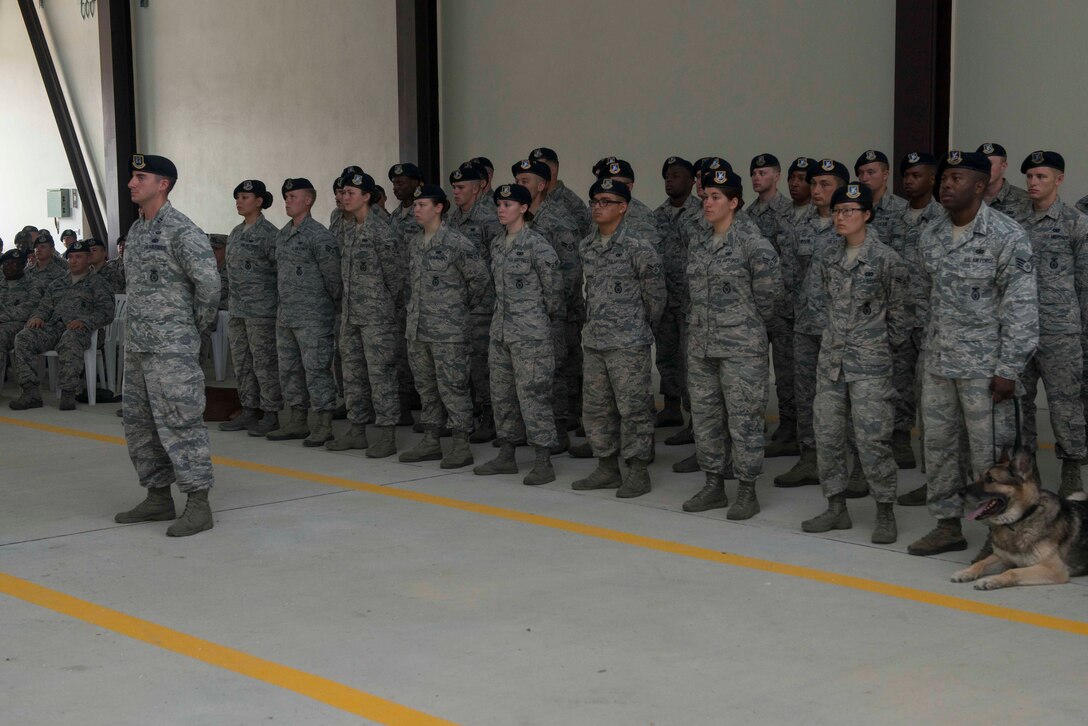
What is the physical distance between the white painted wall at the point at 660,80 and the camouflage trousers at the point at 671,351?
8.47 ft

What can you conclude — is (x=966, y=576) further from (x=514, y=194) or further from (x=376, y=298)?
(x=376, y=298)

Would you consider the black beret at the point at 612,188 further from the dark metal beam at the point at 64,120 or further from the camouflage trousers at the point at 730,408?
the dark metal beam at the point at 64,120

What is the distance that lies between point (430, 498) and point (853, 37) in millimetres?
5523

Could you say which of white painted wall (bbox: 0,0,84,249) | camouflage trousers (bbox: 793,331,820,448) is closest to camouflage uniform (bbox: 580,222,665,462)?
camouflage trousers (bbox: 793,331,820,448)

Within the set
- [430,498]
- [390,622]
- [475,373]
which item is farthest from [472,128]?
[390,622]

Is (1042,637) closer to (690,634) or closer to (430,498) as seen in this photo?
(690,634)

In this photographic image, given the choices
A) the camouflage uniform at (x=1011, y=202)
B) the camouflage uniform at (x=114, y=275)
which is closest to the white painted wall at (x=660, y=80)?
the camouflage uniform at (x=1011, y=202)

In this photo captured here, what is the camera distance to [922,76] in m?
9.20

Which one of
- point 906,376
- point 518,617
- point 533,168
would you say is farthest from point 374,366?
point 518,617

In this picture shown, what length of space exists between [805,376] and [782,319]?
1.91ft

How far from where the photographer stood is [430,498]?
668 cm

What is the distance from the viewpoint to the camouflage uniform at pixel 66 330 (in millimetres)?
10484

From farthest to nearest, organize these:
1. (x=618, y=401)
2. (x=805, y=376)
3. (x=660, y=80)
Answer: (x=660, y=80) < (x=805, y=376) < (x=618, y=401)

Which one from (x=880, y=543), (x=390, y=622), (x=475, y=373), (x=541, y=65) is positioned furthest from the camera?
(x=541, y=65)
